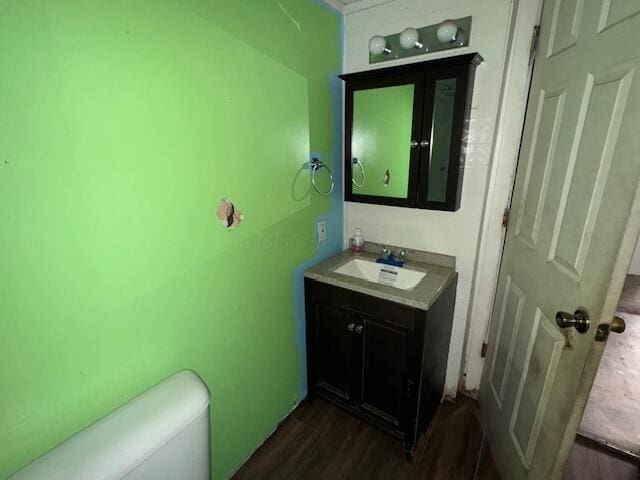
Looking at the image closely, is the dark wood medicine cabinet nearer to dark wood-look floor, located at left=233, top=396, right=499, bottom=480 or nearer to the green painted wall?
the green painted wall

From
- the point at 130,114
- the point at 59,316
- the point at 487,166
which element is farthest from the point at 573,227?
the point at 59,316

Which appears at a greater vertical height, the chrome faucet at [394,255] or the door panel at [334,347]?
the chrome faucet at [394,255]

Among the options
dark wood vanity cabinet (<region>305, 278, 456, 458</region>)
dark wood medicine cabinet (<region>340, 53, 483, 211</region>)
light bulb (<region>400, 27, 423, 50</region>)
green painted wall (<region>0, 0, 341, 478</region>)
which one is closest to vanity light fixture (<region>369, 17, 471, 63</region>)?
light bulb (<region>400, 27, 423, 50</region>)

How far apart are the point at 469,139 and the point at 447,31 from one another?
1.56 ft

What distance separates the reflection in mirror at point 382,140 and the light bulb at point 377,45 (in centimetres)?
19

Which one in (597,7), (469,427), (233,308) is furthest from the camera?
(469,427)

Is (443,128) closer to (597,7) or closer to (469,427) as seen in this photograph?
(597,7)

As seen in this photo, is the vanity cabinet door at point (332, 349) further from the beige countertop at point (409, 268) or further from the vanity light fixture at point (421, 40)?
the vanity light fixture at point (421, 40)

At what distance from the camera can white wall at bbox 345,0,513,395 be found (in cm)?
130

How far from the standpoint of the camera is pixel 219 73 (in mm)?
1017

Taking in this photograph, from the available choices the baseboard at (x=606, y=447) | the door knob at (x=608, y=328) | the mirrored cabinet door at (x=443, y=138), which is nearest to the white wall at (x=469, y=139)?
the mirrored cabinet door at (x=443, y=138)

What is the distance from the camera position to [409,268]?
1594 mm

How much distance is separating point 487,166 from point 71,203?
1.59 m

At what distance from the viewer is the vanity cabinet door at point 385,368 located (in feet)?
4.35
